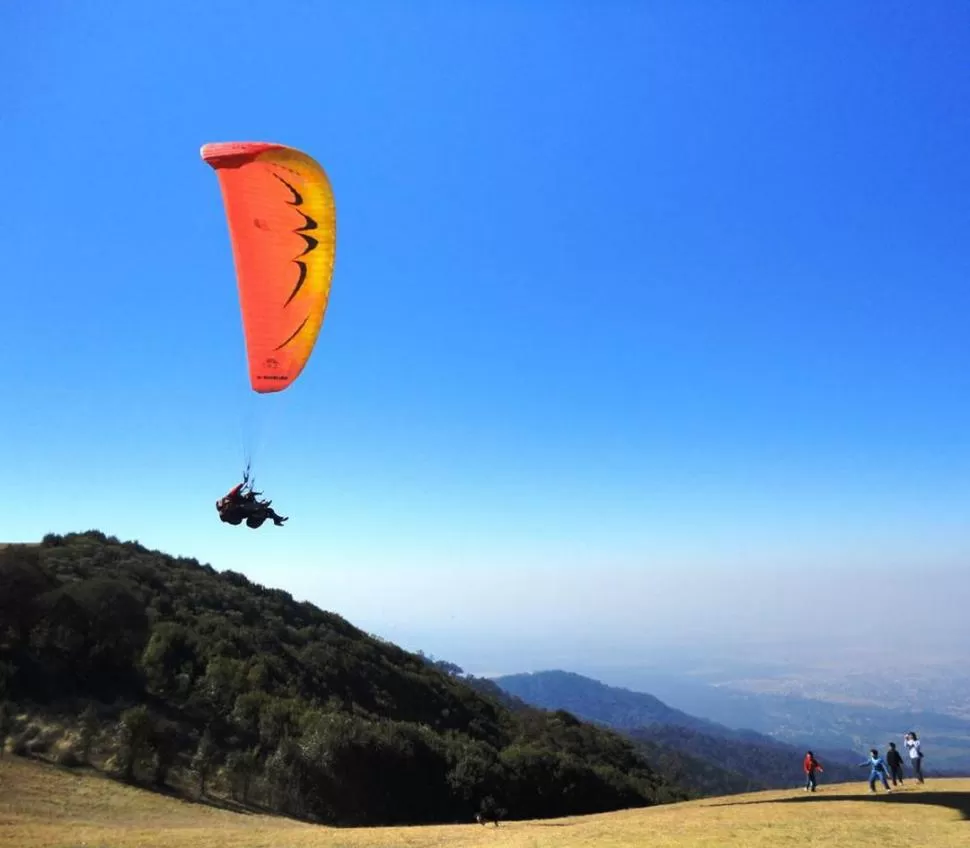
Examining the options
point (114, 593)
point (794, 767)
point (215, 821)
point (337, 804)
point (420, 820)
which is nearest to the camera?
point (215, 821)

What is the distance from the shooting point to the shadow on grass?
52.7 ft

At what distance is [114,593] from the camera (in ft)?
100

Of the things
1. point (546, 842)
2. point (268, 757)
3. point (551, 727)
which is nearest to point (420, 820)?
point (268, 757)

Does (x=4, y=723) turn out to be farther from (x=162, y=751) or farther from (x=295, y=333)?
(x=295, y=333)

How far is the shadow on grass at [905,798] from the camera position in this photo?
16.1 meters

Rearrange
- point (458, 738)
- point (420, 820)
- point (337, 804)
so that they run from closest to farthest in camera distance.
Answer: point (337, 804) < point (420, 820) < point (458, 738)

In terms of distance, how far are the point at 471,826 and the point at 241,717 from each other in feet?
43.0

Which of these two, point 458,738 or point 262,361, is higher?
point 262,361

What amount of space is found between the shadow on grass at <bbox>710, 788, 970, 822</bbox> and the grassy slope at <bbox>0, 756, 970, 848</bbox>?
25 mm

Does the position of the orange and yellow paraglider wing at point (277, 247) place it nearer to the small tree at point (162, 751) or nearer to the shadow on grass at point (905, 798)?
the small tree at point (162, 751)

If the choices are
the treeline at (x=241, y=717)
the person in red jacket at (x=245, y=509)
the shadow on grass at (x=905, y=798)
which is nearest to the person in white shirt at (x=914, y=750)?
the shadow on grass at (x=905, y=798)

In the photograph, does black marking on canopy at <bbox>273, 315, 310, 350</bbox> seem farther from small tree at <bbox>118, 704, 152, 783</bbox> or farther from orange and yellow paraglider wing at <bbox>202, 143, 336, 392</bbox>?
small tree at <bbox>118, 704, 152, 783</bbox>

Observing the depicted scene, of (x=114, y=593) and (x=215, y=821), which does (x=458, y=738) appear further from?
(x=215, y=821)

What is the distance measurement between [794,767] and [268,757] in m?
167
